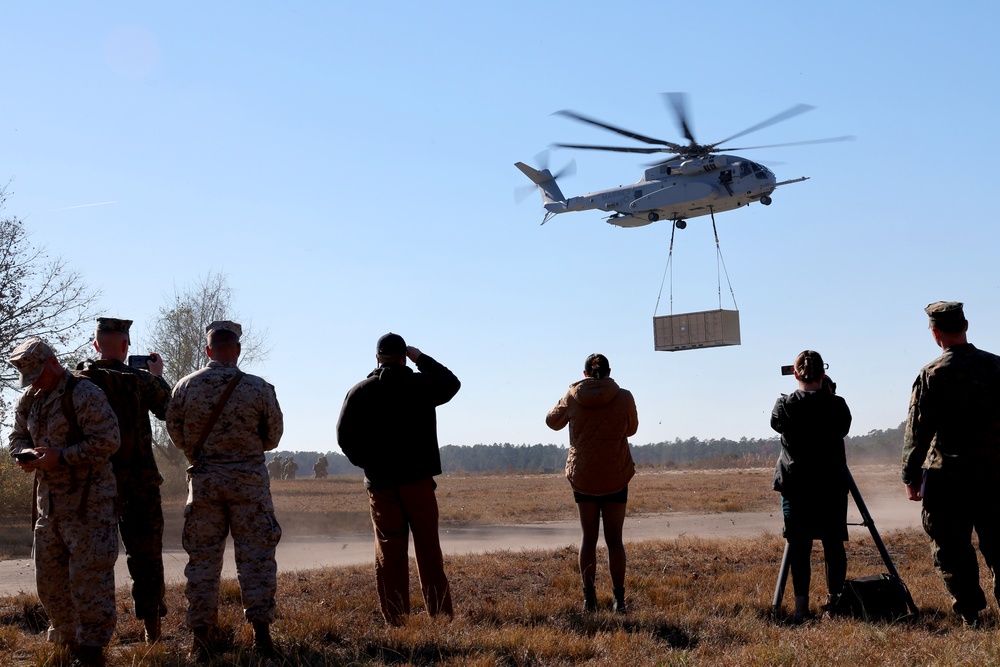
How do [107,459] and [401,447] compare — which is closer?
[107,459]

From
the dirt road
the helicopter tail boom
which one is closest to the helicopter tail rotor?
the helicopter tail boom

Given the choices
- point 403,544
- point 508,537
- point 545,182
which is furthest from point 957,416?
point 545,182

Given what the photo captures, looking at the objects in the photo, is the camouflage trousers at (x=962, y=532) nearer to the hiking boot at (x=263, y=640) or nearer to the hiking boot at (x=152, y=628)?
the hiking boot at (x=263, y=640)

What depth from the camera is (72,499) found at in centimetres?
587

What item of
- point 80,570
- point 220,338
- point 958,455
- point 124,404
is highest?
point 220,338

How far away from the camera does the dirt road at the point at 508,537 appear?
12.7 m

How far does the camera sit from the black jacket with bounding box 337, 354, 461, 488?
7.34 meters

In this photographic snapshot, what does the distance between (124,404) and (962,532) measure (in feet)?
18.5

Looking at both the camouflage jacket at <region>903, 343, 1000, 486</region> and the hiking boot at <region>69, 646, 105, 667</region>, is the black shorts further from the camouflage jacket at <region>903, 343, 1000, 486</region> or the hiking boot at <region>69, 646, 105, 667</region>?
the hiking boot at <region>69, 646, 105, 667</region>

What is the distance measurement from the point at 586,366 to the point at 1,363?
65.5 ft

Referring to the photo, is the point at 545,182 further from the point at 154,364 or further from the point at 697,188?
the point at 154,364

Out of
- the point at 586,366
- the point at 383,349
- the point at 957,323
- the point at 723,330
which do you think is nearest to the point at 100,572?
the point at 383,349

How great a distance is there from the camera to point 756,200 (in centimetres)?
2477

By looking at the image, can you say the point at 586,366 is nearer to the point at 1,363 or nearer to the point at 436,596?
the point at 436,596
